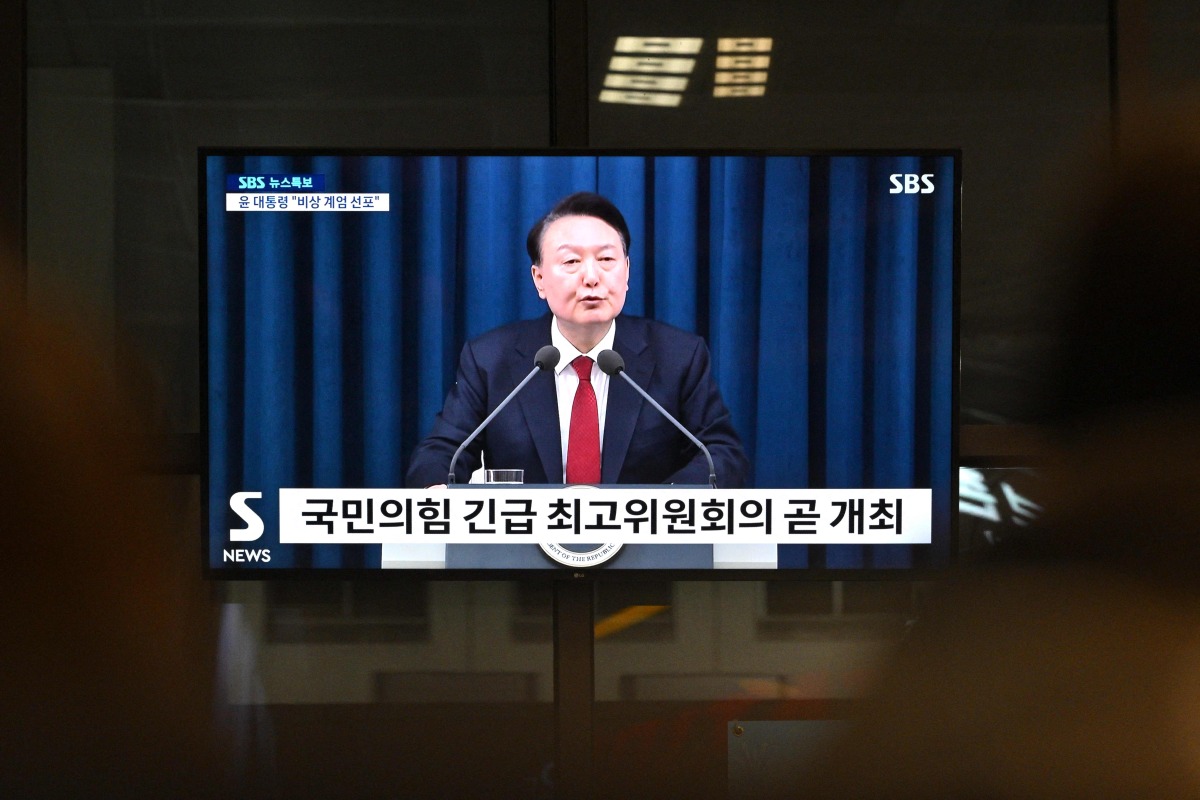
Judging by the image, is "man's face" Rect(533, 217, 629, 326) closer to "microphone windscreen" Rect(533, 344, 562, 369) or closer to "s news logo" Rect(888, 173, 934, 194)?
"microphone windscreen" Rect(533, 344, 562, 369)

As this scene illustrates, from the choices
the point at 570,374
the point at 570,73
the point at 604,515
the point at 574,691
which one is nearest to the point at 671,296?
the point at 570,374

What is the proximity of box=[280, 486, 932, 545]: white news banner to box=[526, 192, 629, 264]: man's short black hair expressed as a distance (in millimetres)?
696

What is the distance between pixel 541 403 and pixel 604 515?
362 mm

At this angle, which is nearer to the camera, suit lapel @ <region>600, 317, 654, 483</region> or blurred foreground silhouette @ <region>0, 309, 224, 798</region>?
suit lapel @ <region>600, 317, 654, 483</region>

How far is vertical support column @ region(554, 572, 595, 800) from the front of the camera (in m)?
3.07

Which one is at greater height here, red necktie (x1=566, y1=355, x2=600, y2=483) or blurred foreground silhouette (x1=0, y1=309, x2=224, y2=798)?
red necktie (x1=566, y1=355, x2=600, y2=483)

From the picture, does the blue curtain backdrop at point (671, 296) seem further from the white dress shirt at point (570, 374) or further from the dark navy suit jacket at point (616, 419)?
the white dress shirt at point (570, 374)

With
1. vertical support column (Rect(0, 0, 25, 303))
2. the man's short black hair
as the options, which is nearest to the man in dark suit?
the man's short black hair

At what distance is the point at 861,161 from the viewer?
2.92 m

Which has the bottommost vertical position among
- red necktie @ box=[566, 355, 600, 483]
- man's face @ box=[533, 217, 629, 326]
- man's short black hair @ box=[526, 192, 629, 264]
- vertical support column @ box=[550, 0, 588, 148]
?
red necktie @ box=[566, 355, 600, 483]

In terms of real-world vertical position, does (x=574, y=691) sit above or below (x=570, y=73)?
below

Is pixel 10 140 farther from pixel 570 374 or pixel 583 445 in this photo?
pixel 583 445

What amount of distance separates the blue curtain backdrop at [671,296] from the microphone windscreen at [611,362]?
0.60 ft

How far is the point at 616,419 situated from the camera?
294 cm
